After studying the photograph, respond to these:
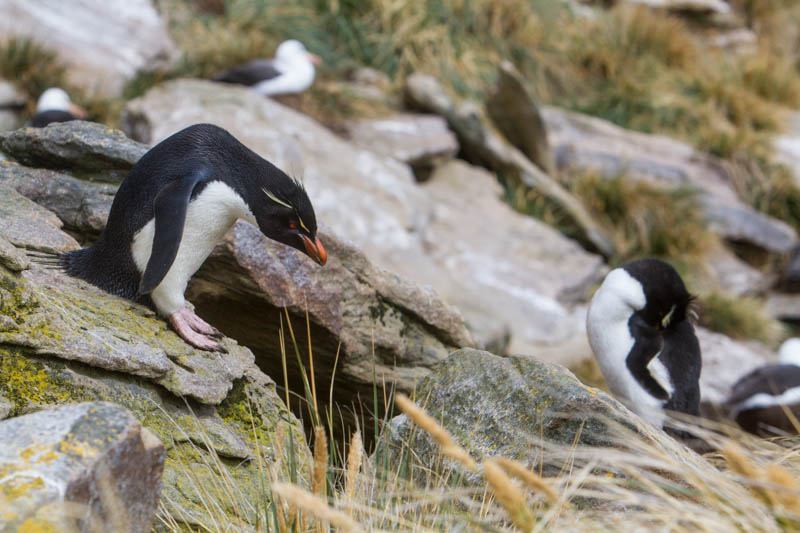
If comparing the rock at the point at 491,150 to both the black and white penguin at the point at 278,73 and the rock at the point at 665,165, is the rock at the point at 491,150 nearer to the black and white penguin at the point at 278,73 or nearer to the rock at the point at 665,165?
the rock at the point at 665,165

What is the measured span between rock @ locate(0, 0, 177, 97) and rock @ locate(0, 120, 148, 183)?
5.80m

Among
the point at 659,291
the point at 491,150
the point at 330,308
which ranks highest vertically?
the point at 330,308

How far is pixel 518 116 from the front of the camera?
10.2 metres

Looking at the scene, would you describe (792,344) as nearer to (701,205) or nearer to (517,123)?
(701,205)

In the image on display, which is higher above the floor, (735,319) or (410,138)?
(410,138)

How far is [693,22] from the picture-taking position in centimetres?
1527

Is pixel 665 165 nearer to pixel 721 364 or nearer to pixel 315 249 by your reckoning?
pixel 721 364

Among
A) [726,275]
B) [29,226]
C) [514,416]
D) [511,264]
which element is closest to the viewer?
[514,416]

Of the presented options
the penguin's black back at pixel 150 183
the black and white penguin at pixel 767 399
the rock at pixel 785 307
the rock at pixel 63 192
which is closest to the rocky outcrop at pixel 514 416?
the penguin's black back at pixel 150 183

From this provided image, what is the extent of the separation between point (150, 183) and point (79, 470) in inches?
52.9

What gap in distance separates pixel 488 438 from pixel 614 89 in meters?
11.0

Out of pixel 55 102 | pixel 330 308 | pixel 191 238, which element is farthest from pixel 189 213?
pixel 55 102

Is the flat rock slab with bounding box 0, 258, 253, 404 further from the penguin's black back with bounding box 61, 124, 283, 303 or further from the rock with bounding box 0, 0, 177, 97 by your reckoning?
the rock with bounding box 0, 0, 177, 97

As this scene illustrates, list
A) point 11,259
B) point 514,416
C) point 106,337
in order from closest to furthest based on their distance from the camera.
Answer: point 11,259 < point 106,337 < point 514,416
